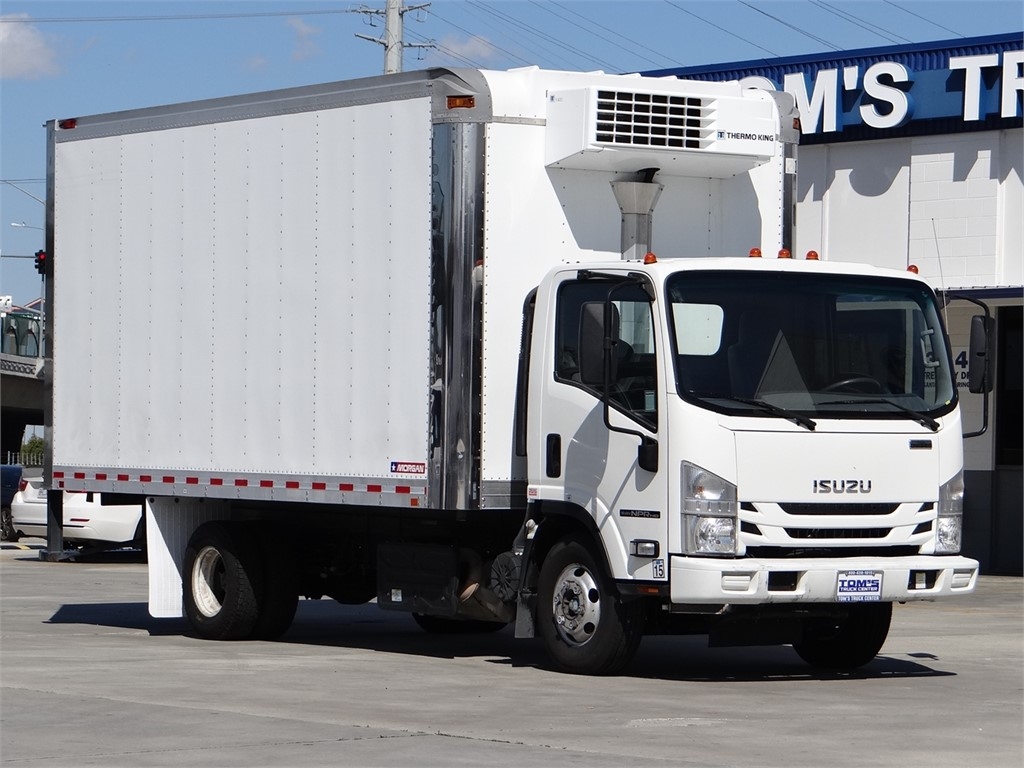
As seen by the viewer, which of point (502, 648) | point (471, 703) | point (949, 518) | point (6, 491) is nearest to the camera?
point (471, 703)

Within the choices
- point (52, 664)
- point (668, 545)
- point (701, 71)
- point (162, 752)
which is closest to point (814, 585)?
point (668, 545)

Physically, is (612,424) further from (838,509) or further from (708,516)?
(838,509)

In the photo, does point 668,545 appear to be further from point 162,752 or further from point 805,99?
point 805,99

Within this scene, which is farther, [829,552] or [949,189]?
[949,189]

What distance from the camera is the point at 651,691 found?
11586mm

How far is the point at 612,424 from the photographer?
39.1 ft

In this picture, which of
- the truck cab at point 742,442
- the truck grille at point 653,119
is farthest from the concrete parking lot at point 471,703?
the truck grille at point 653,119

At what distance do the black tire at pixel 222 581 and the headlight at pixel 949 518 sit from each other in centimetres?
557

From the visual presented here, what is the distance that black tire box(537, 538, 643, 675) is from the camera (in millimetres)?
12016

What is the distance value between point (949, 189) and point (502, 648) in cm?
1238

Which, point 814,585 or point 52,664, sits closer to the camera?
point 814,585

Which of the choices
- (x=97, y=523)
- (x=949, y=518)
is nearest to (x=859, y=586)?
(x=949, y=518)

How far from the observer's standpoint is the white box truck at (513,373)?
11664 millimetres

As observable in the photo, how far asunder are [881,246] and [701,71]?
14.2ft
